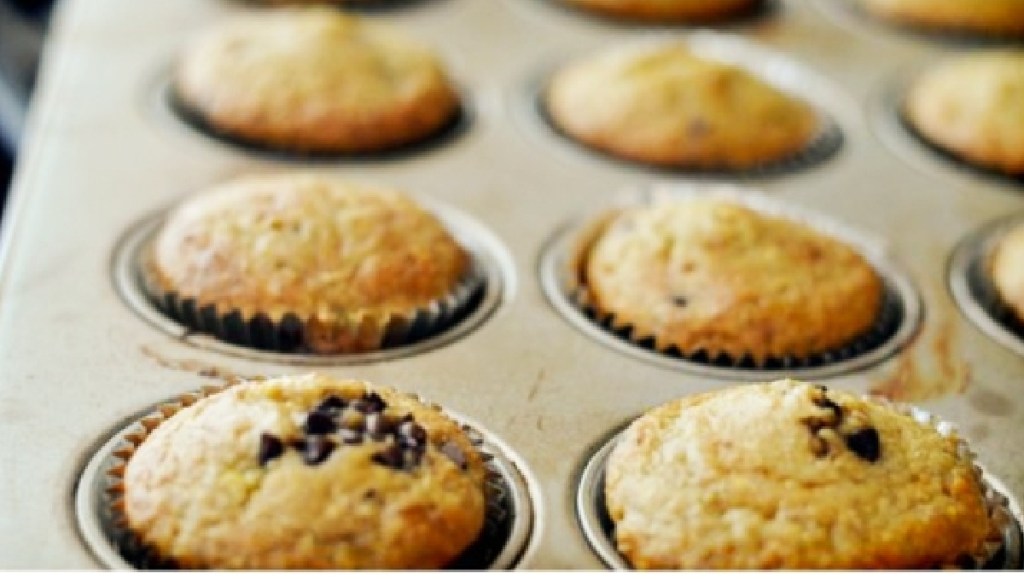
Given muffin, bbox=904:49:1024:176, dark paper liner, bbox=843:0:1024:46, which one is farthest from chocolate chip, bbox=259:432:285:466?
dark paper liner, bbox=843:0:1024:46

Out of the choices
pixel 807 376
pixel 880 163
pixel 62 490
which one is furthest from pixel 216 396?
pixel 880 163

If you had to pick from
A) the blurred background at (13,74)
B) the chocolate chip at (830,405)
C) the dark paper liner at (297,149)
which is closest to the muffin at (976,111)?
the dark paper liner at (297,149)

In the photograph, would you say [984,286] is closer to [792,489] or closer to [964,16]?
[792,489]

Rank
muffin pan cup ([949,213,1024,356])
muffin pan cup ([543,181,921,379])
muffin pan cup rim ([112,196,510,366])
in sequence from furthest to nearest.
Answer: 1. muffin pan cup ([949,213,1024,356])
2. muffin pan cup ([543,181,921,379])
3. muffin pan cup rim ([112,196,510,366])

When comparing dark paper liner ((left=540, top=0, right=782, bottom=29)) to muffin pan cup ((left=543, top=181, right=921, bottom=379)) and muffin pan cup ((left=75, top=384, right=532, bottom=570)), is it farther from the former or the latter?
muffin pan cup ((left=75, top=384, right=532, bottom=570))

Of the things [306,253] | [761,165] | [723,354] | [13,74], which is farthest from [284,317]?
[13,74]
